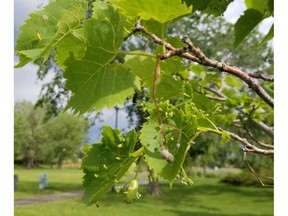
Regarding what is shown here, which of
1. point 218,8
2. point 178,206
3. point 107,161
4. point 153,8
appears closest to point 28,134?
point 178,206

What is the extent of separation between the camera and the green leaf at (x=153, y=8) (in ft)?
1.22

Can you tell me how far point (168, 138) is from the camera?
42 centimetres

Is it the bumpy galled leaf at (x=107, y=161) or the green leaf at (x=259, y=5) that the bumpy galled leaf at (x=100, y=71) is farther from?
the green leaf at (x=259, y=5)

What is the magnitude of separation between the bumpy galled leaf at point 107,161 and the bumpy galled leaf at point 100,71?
62mm

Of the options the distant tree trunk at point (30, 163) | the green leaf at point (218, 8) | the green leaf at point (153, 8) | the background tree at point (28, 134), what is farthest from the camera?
the distant tree trunk at point (30, 163)

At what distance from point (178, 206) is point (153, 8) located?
448 inches

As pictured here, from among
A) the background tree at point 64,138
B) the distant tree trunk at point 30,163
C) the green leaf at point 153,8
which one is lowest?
the distant tree trunk at point 30,163

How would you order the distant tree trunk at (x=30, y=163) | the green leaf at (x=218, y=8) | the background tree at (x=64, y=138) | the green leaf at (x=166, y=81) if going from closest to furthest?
the green leaf at (x=166, y=81) → the green leaf at (x=218, y=8) → the background tree at (x=64, y=138) → the distant tree trunk at (x=30, y=163)

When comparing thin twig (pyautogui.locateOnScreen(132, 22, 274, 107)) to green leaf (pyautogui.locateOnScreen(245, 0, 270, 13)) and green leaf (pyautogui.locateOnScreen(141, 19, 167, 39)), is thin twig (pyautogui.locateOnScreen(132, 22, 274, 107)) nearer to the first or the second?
green leaf (pyautogui.locateOnScreen(141, 19, 167, 39))

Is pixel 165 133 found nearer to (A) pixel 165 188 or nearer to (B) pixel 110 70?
(B) pixel 110 70

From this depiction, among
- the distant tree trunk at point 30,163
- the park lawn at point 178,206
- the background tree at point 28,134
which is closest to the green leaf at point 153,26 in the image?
the park lawn at point 178,206

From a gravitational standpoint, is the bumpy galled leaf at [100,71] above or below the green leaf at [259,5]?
below

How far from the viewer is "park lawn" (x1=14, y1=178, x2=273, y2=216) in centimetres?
963

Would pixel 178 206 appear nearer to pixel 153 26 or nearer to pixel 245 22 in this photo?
pixel 245 22
